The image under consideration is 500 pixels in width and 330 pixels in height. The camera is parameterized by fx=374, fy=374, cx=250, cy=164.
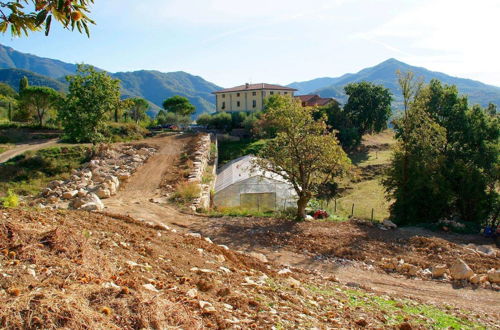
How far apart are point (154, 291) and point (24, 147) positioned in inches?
1137

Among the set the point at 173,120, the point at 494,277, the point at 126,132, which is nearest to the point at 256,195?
the point at 494,277

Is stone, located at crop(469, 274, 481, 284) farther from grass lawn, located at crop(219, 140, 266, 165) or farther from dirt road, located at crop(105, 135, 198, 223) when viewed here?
grass lawn, located at crop(219, 140, 266, 165)

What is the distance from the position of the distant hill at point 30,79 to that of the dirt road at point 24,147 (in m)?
121

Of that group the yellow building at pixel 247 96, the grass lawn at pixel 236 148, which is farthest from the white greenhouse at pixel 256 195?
the yellow building at pixel 247 96

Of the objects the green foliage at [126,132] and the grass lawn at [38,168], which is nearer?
the grass lawn at [38,168]

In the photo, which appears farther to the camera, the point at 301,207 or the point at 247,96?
the point at 247,96

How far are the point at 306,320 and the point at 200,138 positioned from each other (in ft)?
102

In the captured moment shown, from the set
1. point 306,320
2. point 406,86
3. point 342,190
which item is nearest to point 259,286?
point 306,320

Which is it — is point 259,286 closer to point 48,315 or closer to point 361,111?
point 48,315

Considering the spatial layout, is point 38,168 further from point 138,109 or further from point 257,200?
point 138,109

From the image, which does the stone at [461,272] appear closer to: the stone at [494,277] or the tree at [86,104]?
the stone at [494,277]

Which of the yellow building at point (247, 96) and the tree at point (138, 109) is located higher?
the yellow building at point (247, 96)

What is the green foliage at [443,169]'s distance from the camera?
1661 cm

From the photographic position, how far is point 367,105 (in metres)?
45.7
